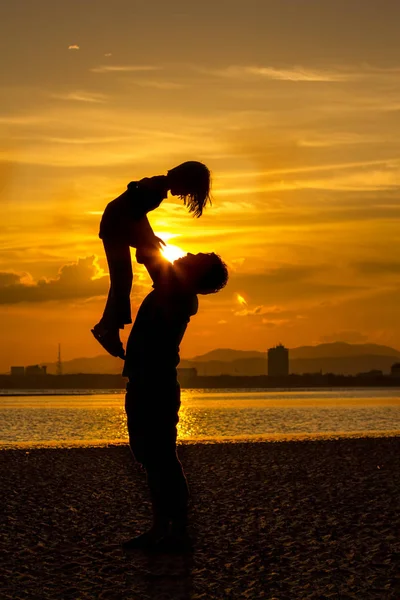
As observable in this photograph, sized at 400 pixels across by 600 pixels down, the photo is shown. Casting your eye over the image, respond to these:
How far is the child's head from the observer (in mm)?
7004

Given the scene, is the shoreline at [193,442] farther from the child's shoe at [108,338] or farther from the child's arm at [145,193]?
the child's arm at [145,193]

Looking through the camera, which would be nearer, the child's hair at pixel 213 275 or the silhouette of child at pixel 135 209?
the silhouette of child at pixel 135 209

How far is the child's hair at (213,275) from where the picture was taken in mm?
7500

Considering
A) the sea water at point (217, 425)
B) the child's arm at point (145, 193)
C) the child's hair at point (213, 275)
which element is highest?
the child's arm at point (145, 193)

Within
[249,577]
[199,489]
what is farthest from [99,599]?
[199,489]

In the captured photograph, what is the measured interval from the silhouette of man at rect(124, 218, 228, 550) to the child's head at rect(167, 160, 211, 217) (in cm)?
57

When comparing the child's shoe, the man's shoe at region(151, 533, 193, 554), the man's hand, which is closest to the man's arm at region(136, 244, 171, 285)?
the man's hand

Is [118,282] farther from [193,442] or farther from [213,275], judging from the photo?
[193,442]

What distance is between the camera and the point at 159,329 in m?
7.71

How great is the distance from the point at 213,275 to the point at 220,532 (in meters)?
3.05

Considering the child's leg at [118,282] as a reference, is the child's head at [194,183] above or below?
above

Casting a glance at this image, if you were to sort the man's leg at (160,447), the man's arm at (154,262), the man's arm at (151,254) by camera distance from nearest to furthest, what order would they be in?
the man's arm at (151,254) < the man's arm at (154,262) < the man's leg at (160,447)

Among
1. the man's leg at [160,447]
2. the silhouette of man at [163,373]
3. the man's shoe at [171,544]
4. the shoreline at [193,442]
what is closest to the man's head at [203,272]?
the silhouette of man at [163,373]

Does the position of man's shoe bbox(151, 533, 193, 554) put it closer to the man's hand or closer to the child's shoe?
the child's shoe
